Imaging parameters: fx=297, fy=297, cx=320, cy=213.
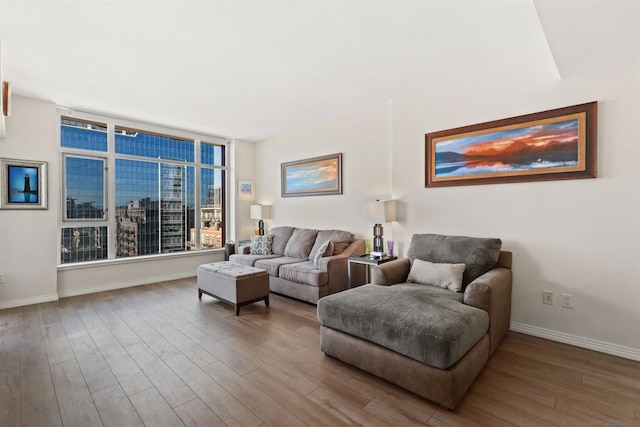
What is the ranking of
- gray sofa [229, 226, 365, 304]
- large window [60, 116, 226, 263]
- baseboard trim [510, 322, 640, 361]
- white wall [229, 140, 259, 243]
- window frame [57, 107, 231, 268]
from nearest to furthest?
baseboard trim [510, 322, 640, 361] → gray sofa [229, 226, 365, 304] → window frame [57, 107, 231, 268] → large window [60, 116, 226, 263] → white wall [229, 140, 259, 243]

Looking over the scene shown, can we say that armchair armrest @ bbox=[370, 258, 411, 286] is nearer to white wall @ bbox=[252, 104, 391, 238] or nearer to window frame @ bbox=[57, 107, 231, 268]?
white wall @ bbox=[252, 104, 391, 238]

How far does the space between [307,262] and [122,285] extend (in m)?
2.89

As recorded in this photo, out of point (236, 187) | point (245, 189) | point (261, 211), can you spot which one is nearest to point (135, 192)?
point (236, 187)

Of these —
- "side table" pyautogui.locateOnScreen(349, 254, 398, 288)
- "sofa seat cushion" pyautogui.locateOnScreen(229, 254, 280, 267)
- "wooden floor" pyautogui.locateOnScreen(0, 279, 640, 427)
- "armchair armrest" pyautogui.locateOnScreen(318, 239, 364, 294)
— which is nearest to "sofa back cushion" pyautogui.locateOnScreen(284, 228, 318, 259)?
"sofa seat cushion" pyautogui.locateOnScreen(229, 254, 280, 267)

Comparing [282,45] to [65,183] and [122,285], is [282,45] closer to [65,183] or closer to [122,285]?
[65,183]

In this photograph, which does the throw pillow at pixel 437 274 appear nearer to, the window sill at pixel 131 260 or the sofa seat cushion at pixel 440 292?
the sofa seat cushion at pixel 440 292

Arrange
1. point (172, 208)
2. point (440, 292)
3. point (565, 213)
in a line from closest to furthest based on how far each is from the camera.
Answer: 1. point (440, 292)
2. point (565, 213)
3. point (172, 208)

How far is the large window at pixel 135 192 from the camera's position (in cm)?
435

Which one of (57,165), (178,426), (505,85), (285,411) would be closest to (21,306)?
(57,165)

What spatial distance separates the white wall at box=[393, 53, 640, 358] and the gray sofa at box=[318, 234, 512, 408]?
0.96ft

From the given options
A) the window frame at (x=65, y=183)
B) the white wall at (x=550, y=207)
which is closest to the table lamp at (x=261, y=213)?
the window frame at (x=65, y=183)

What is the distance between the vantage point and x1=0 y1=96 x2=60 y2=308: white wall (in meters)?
3.65

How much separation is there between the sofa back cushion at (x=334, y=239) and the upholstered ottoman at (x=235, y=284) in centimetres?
94

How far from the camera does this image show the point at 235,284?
3.31 m
